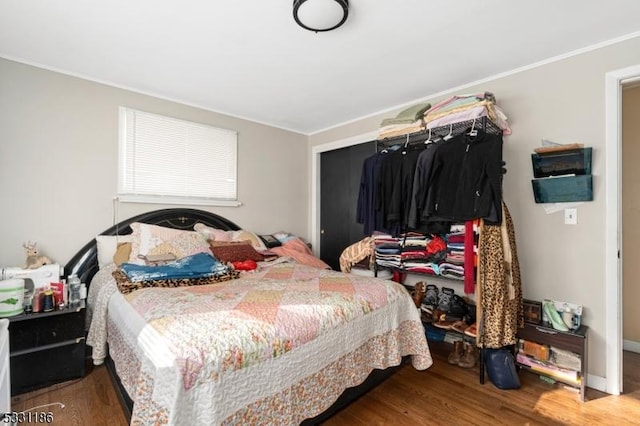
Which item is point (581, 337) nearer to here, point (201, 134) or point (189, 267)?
point (189, 267)

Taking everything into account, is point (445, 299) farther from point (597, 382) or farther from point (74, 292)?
point (74, 292)

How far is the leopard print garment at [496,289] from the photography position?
2131mm

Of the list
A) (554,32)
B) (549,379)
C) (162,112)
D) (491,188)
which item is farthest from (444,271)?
(162,112)

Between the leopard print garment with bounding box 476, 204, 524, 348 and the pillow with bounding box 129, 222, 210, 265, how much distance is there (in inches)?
90.6

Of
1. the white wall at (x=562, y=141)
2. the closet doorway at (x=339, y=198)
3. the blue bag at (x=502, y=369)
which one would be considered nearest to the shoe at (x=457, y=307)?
the blue bag at (x=502, y=369)

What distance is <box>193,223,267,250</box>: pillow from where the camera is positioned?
10.4 ft

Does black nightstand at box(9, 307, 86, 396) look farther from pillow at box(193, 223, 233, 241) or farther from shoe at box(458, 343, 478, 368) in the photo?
shoe at box(458, 343, 478, 368)

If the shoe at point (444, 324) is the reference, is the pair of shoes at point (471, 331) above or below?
above

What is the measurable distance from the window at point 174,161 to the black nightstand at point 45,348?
1.17 meters

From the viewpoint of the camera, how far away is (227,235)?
330cm

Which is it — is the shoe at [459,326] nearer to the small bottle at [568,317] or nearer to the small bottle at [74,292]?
the small bottle at [568,317]

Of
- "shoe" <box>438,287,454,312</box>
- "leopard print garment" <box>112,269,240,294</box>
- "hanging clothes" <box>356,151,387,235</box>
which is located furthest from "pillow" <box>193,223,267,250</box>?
"shoe" <box>438,287,454,312</box>

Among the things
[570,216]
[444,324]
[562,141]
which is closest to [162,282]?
[444,324]

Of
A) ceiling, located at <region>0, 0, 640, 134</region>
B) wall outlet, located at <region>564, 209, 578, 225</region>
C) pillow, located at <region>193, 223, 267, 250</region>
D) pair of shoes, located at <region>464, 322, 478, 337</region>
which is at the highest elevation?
ceiling, located at <region>0, 0, 640, 134</region>
